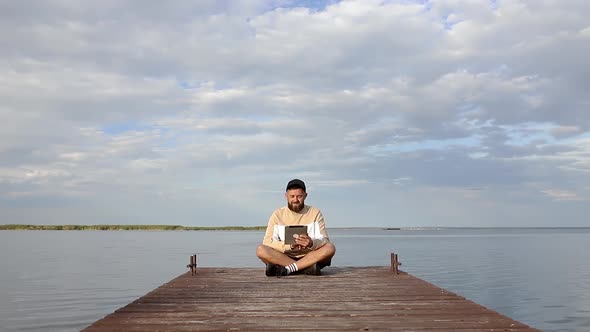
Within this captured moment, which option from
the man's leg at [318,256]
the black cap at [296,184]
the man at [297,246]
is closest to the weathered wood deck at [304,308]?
the man's leg at [318,256]

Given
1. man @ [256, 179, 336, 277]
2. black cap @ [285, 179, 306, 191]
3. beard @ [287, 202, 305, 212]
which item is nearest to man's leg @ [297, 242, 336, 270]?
man @ [256, 179, 336, 277]

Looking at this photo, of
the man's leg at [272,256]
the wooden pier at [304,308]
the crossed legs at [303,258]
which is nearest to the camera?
the wooden pier at [304,308]

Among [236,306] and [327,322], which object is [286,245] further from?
[327,322]

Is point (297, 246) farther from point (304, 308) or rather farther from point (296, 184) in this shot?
point (304, 308)

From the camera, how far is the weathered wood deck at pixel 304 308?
5.81 metres

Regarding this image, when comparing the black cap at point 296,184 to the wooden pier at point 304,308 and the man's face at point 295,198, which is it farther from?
the wooden pier at point 304,308

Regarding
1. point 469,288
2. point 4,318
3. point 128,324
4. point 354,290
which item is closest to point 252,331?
point 128,324

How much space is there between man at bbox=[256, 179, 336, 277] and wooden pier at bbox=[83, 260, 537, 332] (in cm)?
45

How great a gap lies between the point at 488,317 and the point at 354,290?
10.5 feet

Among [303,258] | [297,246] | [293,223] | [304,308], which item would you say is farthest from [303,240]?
[304,308]

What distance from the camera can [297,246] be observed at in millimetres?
10352

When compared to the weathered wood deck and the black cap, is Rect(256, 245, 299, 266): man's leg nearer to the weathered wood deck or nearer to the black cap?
the weathered wood deck

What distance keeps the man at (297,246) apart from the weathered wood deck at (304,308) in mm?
419

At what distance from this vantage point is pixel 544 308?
55.3 ft
